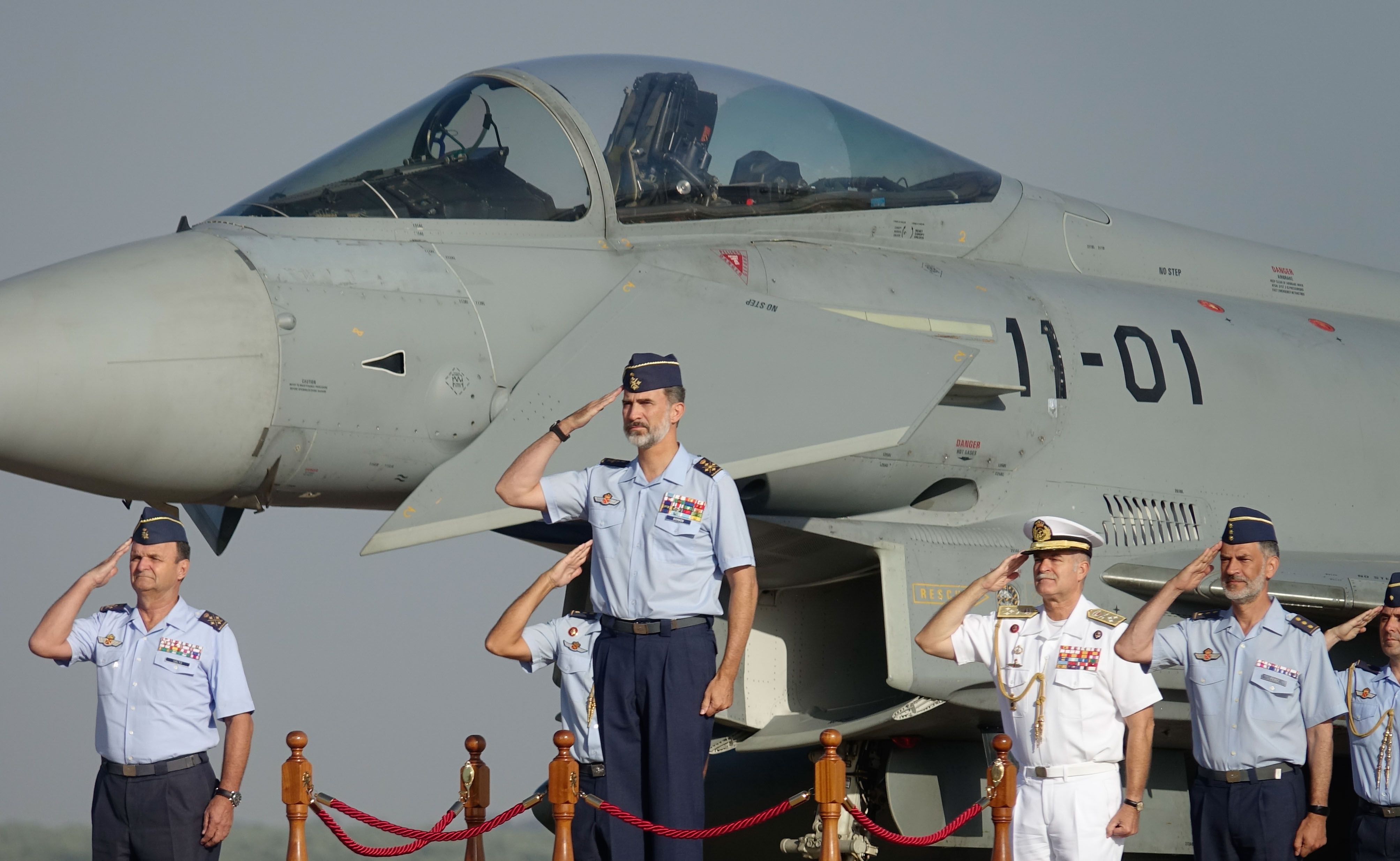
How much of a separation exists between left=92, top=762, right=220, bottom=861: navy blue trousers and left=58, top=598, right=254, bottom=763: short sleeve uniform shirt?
8 centimetres

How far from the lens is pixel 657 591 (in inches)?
168

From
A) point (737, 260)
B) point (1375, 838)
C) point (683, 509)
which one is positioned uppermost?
point (737, 260)

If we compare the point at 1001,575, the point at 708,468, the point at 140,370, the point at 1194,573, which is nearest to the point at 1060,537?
the point at 1001,575

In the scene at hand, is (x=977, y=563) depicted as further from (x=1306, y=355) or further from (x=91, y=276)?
(x=91, y=276)

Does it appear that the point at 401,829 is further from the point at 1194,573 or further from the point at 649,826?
the point at 1194,573

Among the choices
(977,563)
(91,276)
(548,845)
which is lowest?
(548,845)

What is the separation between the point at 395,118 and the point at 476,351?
47.2 inches

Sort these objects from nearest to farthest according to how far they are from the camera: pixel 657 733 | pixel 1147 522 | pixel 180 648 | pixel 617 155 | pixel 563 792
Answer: pixel 657 733
pixel 563 792
pixel 180 648
pixel 617 155
pixel 1147 522

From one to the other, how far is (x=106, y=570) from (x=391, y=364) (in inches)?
48.4

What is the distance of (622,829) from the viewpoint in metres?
4.26

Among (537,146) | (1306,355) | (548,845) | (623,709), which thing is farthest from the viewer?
(548,845)

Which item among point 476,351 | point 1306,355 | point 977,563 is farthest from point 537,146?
point 1306,355

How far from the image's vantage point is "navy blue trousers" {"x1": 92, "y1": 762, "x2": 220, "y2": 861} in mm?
4543

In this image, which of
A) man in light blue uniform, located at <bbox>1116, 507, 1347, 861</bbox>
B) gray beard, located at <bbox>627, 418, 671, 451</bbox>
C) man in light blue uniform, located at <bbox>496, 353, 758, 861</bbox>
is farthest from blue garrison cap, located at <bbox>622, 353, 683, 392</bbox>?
man in light blue uniform, located at <bbox>1116, 507, 1347, 861</bbox>
